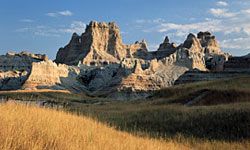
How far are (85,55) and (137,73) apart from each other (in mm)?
82921

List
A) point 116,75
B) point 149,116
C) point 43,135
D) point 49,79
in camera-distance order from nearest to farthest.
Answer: point 43,135, point 149,116, point 49,79, point 116,75

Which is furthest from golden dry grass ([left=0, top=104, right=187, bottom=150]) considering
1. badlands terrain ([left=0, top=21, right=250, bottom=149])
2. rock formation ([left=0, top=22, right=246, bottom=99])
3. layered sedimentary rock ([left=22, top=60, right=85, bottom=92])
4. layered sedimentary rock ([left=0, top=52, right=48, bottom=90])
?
layered sedimentary rock ([left=0, top=52, right=48, bottom=90])

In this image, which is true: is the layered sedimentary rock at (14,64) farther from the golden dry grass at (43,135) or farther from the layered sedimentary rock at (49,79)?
the golden dry grass at (43,135)

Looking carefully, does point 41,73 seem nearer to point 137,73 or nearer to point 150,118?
point 137,73

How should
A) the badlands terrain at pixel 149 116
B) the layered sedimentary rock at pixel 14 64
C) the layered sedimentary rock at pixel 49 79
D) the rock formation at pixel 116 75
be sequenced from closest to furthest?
the badlands terrain at pixel 149 116 < the rock formation at pixel 116 75 < the layered sedimentary rock at pixel 49 79 < the layered sedimentary rock at pixel 14 64

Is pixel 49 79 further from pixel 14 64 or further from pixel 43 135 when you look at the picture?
pixel 43 135

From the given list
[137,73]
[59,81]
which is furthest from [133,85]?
[59,81]

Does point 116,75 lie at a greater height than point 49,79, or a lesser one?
greater

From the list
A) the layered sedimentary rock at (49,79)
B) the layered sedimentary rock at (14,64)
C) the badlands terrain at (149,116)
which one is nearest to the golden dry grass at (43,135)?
the badlands terrain at (149,116)

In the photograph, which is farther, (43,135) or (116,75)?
(116,75)

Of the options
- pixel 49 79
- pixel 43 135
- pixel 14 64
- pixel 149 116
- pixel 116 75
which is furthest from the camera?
pixel 14 64

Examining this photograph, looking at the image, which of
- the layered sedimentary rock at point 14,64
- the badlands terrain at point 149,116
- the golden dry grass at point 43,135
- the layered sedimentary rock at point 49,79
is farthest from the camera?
the layered sedimentary rock at point 14,64

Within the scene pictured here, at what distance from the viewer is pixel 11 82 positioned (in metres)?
117

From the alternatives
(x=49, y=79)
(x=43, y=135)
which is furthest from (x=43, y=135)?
(x=49, y=79)
